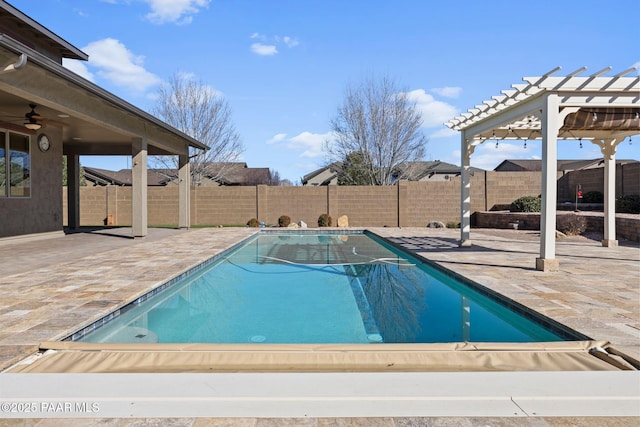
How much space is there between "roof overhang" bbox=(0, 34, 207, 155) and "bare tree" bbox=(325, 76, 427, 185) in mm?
9825

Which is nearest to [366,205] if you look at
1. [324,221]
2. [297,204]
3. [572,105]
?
[324,221]

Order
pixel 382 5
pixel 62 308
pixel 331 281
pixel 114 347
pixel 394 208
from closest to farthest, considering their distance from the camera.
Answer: pixel 114 347 < pixel 62 308 < pixel 331 281 < pixel 382 5 < pixel 394 208

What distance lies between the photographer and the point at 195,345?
10.7ft

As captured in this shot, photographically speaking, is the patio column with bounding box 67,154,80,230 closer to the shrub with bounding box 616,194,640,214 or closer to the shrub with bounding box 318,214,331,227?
the shrub with bounding box 318,214,331,227

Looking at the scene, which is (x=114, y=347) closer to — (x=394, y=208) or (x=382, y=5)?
(x=382, y=5)

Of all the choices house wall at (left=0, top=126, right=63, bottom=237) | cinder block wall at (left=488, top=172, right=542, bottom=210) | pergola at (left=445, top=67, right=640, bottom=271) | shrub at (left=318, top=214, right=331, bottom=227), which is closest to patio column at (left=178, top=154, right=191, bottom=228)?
house wall at (left=0, top=126, right=63, bottom=237)

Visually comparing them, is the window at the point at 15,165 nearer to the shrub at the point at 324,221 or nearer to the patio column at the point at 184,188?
the patio column at the point at 184,188

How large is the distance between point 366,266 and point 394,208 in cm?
954

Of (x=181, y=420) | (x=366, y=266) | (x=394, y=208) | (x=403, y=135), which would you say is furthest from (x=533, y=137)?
(x=403, y=135)

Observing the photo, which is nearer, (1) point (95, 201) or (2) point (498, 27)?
(2) point (498, 27)

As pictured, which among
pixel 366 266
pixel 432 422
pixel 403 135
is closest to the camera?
pixel 432 422

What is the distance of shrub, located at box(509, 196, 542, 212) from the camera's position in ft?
51.1

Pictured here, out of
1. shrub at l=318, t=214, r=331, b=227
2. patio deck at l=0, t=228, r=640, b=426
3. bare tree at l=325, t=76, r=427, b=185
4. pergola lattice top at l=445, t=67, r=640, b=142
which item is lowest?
patio deck at l=0, t=228, r=640, b=426

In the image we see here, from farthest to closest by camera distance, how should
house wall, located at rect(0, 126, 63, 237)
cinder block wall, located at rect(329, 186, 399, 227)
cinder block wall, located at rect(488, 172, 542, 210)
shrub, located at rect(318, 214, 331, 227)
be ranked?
1. cinder block wall, located at rect(329, 186, 399, 227)
2. cinder block wall, located at rect(488, 172, 542, 210)
3. shrub, located at rect(318, 214, 331, 227)
4. house wall, located at rect(0, 126, 63, 237)
